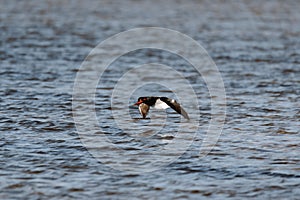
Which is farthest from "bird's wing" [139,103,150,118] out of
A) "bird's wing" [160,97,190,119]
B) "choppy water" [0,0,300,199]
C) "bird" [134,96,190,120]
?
"bird's wing" [160,97,190,119]

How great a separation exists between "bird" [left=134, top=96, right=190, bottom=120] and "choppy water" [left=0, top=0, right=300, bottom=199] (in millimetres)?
341

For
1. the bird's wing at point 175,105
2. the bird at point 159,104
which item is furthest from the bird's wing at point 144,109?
the bird's wing at point 175,105

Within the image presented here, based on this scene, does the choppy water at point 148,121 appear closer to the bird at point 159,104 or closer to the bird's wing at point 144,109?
the bird's wing at point 144,109

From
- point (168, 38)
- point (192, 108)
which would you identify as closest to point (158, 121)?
point (192, 108)

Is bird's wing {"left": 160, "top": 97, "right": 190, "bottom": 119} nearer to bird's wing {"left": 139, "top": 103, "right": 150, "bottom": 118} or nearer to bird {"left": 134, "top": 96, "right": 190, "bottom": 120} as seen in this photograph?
bird {"left": 134, "top": 96, "right": 190, "bottom": 120}

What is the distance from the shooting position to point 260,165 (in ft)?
34.9

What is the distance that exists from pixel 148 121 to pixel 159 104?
3.48 feet

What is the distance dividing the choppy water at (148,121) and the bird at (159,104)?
34cm

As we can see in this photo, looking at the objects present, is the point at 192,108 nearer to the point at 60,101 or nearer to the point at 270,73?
the point at 60,101

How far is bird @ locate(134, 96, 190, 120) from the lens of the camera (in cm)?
1215

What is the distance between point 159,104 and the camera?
494 inches

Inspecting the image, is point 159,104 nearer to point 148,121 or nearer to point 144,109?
point 144,109

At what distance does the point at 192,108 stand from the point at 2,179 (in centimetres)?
604

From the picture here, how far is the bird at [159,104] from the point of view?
1215 centimetres
